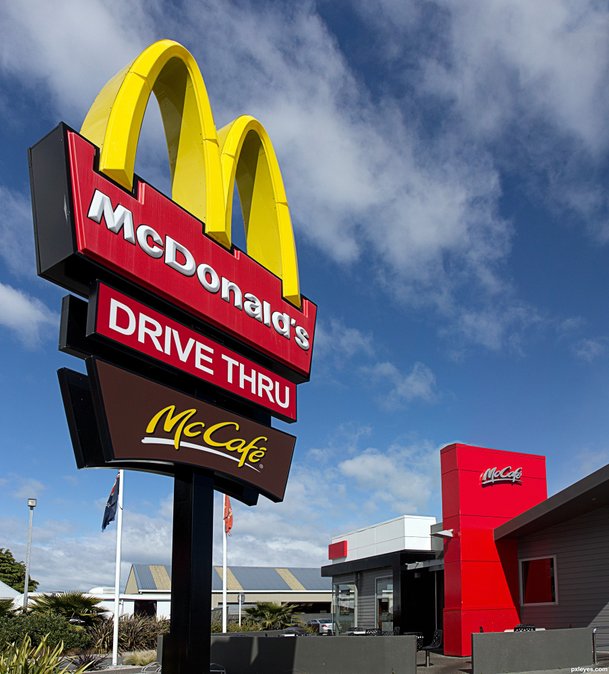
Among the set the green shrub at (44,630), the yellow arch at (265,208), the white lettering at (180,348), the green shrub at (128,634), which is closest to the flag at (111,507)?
the green shrub at (44,630)

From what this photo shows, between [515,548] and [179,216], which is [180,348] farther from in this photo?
[515,548]

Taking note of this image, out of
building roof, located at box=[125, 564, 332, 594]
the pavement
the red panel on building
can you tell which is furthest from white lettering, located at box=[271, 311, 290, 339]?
building roof, located at box=[125, 564, 332, 594]

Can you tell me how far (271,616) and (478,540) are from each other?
20.4 m

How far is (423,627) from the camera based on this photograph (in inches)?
1134

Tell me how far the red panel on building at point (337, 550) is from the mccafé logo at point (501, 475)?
14.1m

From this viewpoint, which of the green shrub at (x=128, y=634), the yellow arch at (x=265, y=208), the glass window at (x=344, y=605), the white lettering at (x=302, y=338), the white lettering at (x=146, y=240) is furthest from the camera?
the glass window at (x=344, y=605)

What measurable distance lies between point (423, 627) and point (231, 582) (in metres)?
30.7

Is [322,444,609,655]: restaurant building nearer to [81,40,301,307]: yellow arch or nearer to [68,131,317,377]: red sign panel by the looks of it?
[68,131,317,377]: red sign panel

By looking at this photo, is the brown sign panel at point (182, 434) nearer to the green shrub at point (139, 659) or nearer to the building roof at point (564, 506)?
the building roof at point (564, 506)

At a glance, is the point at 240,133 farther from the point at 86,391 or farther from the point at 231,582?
the point at 231,582

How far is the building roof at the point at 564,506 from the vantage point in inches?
752

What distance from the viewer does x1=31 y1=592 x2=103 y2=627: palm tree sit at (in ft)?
101

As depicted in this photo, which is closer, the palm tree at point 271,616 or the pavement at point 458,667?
the pavement at point 458,667

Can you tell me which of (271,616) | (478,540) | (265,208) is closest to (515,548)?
(478,540)
